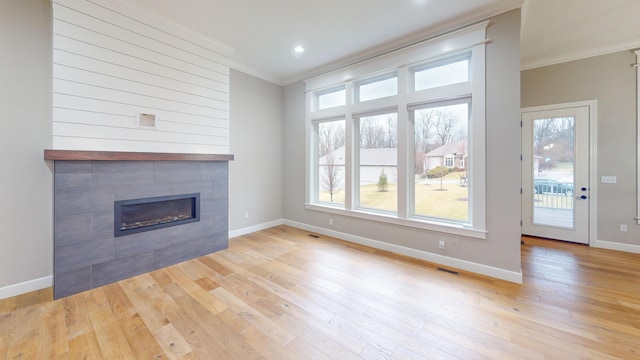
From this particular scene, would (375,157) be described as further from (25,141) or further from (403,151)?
(25,141)

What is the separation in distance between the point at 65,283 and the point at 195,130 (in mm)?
2204

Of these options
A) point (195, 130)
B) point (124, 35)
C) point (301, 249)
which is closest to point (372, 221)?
point (301, 249)

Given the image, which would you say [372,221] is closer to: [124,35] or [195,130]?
[195,130]

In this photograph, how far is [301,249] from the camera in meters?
3.78

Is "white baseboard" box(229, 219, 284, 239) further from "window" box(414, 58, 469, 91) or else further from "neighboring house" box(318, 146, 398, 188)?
"window" box(414, 58, 469, 91)

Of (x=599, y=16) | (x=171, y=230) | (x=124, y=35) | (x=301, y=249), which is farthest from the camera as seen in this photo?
(x=301, y=249)

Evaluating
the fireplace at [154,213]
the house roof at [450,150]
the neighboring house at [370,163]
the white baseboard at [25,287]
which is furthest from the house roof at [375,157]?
the white baseboard at [25,287]

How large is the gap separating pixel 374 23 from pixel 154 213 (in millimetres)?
3798

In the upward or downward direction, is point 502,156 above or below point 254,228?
above

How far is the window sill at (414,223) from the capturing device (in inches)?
117

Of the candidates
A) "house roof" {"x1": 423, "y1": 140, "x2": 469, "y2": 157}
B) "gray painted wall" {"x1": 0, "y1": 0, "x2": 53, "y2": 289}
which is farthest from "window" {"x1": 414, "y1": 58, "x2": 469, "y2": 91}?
"gray painted wall" {"x1": 0, "y1": 0, "x2": 53, "y2": 289}

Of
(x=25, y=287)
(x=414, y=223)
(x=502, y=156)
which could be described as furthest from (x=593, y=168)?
(x=25, y=287)

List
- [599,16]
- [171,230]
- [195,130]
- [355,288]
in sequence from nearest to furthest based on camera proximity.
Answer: [355,288] → [599,16] → [171,230] → [195,130]

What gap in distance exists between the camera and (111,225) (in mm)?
2707
